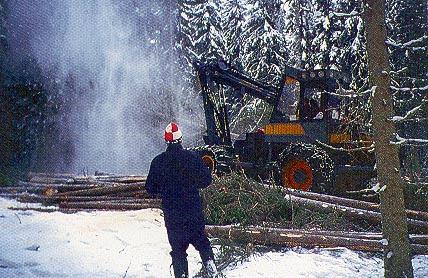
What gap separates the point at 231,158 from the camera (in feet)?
42.1

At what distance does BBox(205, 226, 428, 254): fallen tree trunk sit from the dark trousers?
1718 millimetres

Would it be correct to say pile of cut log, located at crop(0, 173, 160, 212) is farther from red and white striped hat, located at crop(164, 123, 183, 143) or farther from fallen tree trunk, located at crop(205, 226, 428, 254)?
red and white striped hat, located at crop(164, 123, 183, 143)

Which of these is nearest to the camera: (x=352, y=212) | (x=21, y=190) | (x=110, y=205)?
(x=352, y=212)

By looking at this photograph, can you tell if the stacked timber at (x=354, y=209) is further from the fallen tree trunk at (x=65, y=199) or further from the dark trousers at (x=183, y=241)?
the fallen tree trunk at (x=65, y=199)

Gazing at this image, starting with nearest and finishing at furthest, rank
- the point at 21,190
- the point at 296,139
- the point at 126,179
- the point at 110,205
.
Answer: the point at 110,205, the point at 296,139, the point at 21,190, the point at 126,179

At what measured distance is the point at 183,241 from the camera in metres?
5.09

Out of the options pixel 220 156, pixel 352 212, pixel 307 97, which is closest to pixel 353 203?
pixel 352 212

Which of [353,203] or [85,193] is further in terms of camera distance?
[85,193]

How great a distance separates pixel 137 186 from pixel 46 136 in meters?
11.6

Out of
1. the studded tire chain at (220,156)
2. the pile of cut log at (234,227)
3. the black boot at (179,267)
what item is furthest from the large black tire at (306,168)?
the black boot at (179,267)

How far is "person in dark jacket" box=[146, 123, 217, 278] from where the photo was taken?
5090 millimetres

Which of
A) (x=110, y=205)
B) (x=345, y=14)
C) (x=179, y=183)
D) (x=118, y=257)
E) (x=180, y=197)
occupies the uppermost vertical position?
(x=345, y=14)

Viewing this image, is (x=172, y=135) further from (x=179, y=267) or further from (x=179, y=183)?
→ (x=179, y=267)

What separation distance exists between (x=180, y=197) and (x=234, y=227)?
218 cm
